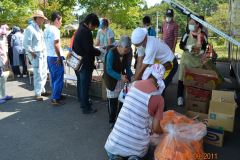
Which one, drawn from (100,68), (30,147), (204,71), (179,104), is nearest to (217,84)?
(204,71)

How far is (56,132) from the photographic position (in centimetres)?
461

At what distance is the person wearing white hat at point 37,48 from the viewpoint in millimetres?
6039

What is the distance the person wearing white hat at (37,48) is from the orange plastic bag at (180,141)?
3.63m

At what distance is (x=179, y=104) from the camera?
219 inches

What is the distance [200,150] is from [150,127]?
2.17 ft

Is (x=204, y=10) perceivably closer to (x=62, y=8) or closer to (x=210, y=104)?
(x=62, y=8)

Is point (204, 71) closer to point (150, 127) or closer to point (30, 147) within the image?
point (150, 127)

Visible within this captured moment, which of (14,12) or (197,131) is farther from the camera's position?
(14,12)

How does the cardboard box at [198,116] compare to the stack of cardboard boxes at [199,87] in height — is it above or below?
below

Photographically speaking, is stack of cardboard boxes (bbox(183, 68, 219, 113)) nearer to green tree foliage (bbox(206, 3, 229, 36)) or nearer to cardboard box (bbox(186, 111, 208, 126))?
cardboard box (bbox(186, 111, 208, 126))

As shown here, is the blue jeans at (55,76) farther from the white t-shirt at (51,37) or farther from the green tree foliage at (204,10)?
the green tree foliage at (204,10)

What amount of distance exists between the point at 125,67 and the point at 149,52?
2.04 feet

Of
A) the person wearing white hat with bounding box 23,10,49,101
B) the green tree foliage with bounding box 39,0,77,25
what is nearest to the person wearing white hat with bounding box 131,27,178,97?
the person wearing white hat with bounding box 23,10,49,101

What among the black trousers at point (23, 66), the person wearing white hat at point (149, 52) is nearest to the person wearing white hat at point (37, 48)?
the person wearing white hat at point (149, 52)
